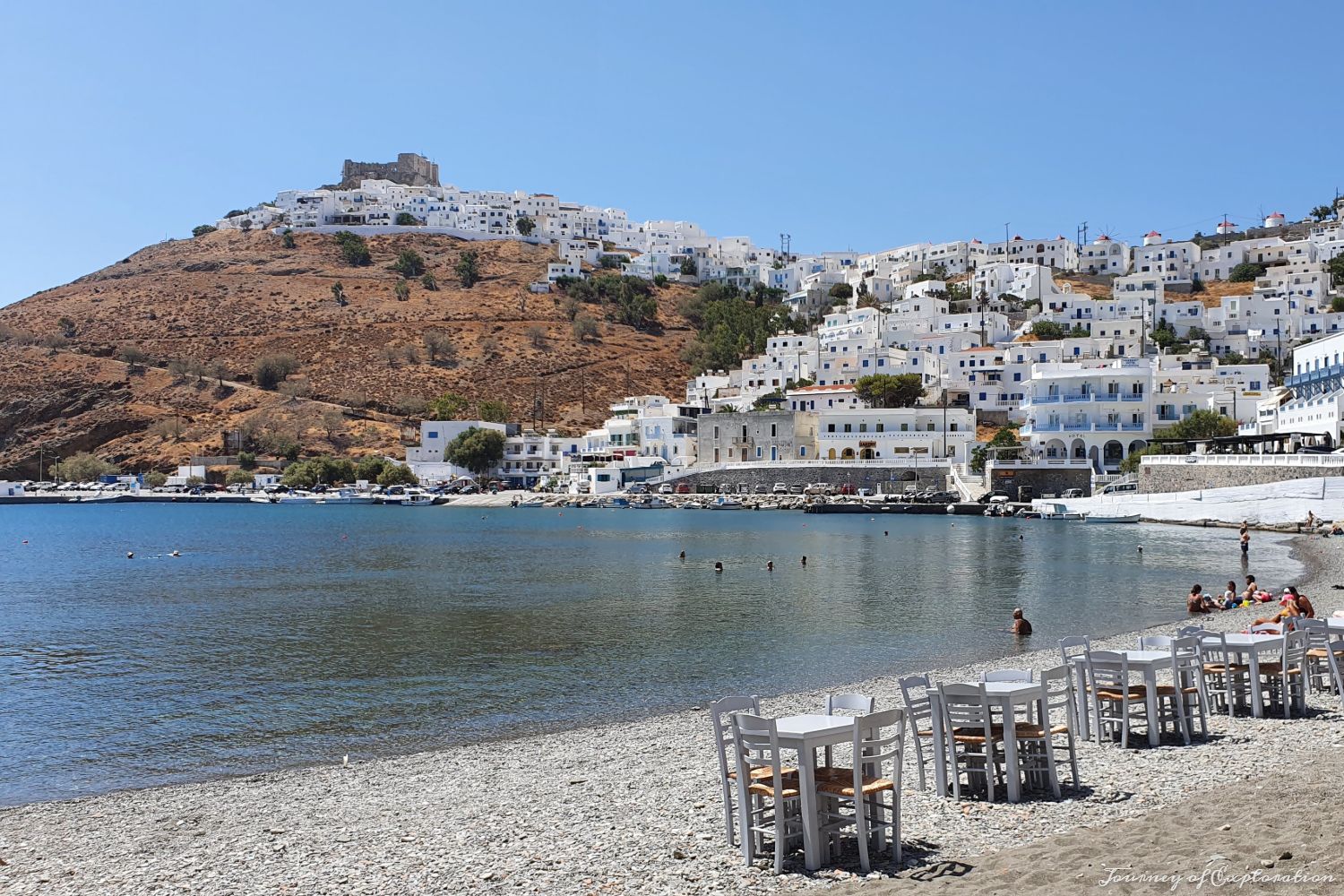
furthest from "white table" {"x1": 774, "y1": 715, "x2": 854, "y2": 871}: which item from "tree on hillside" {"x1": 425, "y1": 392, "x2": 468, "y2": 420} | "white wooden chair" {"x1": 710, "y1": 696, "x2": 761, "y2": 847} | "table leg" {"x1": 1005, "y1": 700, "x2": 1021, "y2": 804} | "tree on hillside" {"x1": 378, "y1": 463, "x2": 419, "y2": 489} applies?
"tree on hillside" {"x1": 425, "y1": 392, "x2": 468, "y2": 420}

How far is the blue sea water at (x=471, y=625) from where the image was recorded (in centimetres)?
1461

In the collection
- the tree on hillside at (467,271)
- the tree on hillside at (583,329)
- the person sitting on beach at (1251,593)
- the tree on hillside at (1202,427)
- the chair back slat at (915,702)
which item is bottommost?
the person sitting on beach at (1251,593)

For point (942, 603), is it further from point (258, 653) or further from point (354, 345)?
point (354, 345)

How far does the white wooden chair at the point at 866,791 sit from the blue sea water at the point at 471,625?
24.5 feet

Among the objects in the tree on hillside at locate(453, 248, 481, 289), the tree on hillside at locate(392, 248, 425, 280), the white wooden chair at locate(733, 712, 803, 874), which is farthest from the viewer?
the tree on hillside at locate(392, 248, 425, 280)

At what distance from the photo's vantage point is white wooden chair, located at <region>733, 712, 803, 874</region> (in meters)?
7.07

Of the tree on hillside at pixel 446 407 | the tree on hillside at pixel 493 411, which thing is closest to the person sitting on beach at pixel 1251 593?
the tree on hillside at pixel 493 411

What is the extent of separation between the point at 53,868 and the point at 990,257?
438 feet

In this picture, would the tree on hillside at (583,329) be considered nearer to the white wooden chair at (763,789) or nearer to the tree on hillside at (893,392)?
the tree on hillside at (893,392)

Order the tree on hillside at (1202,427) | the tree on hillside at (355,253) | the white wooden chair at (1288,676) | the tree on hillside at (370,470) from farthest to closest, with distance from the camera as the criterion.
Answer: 1. the tree on hillside at (355,253)
2. the tree on hillside at (370,470)
3. the tree on hillside at (1202,427)
4. the white wooden chair at (1288,676)

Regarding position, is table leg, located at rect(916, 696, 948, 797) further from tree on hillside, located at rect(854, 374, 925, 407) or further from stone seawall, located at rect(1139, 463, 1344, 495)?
tree on hillside, located at rect(854, 374, 925, 407)

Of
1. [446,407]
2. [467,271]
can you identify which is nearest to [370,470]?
[446,407]

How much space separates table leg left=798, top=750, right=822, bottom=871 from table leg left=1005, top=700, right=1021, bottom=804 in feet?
6.18

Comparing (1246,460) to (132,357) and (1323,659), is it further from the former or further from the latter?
(132,357)
